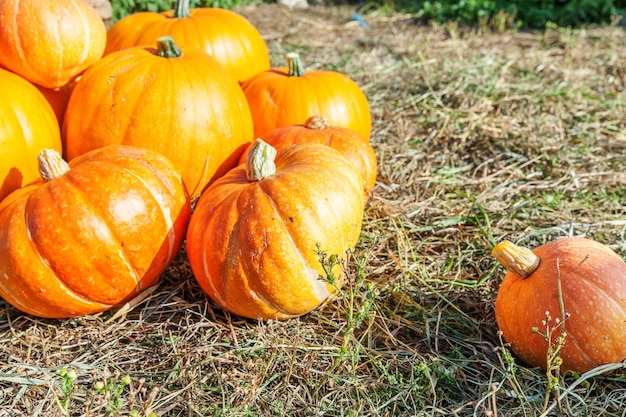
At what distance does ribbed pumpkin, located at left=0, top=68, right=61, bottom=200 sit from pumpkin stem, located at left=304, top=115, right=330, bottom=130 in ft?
4.38

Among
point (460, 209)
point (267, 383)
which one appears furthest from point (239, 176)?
point (460, 209)

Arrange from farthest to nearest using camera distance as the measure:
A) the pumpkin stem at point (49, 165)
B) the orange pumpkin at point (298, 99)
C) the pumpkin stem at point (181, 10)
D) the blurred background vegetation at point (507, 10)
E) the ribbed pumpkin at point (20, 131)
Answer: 1. the blurred background vegetation at point (507, 10)
2. the pumpkin stem at point (181, 10)
3. the orange pumpkin at point (298, 99)
4. the ribbed pumpkin at point (20, 131)
5. the pumpkin stem at point (49, 165)

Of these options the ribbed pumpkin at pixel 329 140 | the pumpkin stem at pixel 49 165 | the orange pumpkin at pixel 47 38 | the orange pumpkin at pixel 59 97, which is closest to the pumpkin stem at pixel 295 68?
the ribbed pumpkin at pixel 329 140

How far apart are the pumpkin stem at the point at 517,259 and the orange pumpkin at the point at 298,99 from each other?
63.9 inches

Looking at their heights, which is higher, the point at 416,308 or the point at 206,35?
the point at 206,35

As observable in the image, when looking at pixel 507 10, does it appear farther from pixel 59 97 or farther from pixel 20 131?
pixel 20 131

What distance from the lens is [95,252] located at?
259cm

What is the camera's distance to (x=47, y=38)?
3.11 metres

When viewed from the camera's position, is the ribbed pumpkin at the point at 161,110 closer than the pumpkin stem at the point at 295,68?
Yes

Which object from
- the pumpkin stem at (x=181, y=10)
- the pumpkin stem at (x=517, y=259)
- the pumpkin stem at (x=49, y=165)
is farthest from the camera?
the pumpkin stem at (x=181, y=10)

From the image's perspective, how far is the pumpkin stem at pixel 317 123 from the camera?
11.3 feet

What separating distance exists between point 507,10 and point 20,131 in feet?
21.9

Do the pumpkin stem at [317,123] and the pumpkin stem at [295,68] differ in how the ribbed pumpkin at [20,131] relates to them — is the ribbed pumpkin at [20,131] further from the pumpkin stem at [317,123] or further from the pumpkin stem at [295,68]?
the pumpkin stem at [295,68]

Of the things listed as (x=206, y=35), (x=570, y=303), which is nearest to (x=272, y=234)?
(x=570, y=303)
